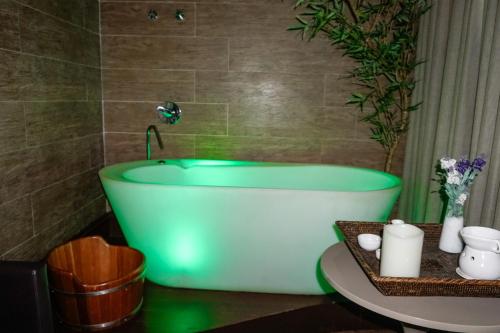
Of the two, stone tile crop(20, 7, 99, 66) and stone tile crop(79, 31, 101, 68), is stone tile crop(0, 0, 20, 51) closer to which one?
stone tile crop(20, 7, 99, 66)

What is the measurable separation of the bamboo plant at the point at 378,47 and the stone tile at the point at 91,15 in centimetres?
143

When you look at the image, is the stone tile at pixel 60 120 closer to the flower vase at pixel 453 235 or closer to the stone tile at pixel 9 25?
the stone tile at pixel 9 25

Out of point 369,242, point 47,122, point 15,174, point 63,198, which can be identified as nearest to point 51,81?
point 47,122

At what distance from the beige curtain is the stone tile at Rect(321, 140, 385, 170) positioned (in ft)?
0.76

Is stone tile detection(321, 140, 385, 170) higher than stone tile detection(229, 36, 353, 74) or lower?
lower

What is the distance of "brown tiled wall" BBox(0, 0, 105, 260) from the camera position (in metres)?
2.03

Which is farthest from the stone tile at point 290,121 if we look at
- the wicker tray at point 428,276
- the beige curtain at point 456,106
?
the wicker tray at point 428,276

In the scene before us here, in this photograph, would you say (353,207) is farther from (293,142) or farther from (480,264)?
(293,142)

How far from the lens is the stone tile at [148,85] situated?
303 centimetres

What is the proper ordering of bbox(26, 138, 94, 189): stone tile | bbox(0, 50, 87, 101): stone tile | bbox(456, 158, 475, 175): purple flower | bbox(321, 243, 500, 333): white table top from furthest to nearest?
bbox(26, 138, 94, 189): stone tile < bbox(0, 50, 87, 101): stone tile < bbox(456, 158, 475, 175): purple flower < bbox(321, 243, 500, 333): white table top

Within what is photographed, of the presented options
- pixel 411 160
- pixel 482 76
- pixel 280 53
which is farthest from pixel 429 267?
pixel 280 53

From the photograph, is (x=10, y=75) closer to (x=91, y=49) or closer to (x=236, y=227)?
(x=91, y=49)

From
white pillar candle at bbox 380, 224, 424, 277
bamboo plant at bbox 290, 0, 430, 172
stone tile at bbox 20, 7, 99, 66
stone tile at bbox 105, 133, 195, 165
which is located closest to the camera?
white pillar candle at bbox 380, 224, 424, 277

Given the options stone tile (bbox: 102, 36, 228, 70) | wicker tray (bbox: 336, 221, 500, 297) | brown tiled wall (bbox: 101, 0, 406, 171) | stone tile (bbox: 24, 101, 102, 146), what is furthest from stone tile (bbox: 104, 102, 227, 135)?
A: wicker tray (bbox: 336, 221, 500, 297)
